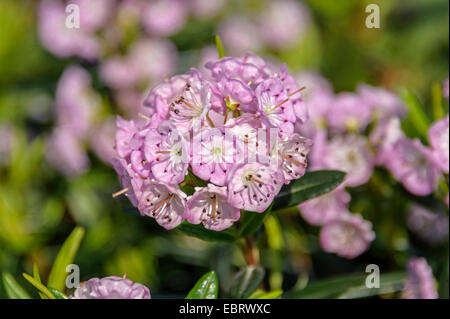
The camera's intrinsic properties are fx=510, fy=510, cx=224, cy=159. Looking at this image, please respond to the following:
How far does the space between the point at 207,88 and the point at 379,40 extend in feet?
6.48

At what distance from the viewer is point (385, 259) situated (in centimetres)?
159

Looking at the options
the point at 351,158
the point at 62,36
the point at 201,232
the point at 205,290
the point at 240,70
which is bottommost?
the point at 205,290

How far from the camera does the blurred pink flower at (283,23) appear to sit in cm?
260

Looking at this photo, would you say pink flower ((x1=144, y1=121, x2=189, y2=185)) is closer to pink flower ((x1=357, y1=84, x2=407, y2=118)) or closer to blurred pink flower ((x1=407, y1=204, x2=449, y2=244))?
pink flower ((x1=357, y1=84, x2=407, y2=118))

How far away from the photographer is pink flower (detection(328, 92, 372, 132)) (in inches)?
57.7

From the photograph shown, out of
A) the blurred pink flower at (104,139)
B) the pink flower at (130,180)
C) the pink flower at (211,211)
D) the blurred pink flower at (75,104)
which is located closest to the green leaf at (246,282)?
the pink flower at (211,211)

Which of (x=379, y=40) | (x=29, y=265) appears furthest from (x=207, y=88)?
(x=379, y=40)

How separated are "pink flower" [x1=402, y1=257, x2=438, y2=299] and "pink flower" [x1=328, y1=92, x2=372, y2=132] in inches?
16.0

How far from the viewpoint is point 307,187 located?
1182 mm

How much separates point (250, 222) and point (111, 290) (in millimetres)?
326

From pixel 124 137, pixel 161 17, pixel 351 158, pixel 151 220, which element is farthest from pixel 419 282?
pixel 161 17

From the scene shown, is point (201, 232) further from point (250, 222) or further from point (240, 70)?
point (240, 70)

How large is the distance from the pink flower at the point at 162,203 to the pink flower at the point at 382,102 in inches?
29.8

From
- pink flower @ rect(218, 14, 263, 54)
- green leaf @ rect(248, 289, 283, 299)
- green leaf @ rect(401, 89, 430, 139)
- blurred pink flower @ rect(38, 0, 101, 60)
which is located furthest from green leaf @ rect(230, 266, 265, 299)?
pink flower @ rect(218, 14, 263, 54)
